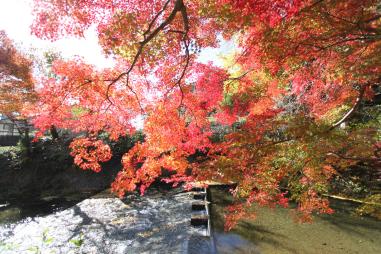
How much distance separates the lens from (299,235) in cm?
690

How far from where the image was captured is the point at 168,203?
9.94 m

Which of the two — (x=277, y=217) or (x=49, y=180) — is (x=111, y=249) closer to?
(x=277, y=217)

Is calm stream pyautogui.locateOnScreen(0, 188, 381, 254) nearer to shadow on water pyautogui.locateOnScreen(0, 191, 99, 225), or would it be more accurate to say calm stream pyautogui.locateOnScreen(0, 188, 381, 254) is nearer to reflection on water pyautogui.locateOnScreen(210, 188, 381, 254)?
reflection on water pyautogui.locateOnScreen(210, 188, 381, 254)

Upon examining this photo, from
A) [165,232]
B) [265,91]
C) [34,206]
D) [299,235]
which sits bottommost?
[299,235]

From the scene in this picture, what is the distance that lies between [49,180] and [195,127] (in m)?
9.81

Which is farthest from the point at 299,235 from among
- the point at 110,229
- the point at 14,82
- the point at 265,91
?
the point at 14,82

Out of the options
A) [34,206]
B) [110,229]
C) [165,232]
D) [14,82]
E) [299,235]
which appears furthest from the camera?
[14,82]

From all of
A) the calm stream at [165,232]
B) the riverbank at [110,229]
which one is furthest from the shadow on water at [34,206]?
the riverbank at [110,229]

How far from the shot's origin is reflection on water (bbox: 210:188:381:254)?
20.4ft

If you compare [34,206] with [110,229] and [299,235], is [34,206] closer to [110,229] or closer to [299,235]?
[110,229]

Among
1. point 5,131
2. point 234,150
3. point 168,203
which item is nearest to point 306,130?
point 234,150

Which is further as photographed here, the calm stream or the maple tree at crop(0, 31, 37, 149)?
the maple tree at crop(0, 31, 37, 149)

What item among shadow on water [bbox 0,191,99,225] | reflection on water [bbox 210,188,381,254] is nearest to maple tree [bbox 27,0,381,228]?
reflection on water [bbox 210,188,381,254]

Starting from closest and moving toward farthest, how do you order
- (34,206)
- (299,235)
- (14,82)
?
1. (299,235)
2. (34,206)
3. (14,82)
